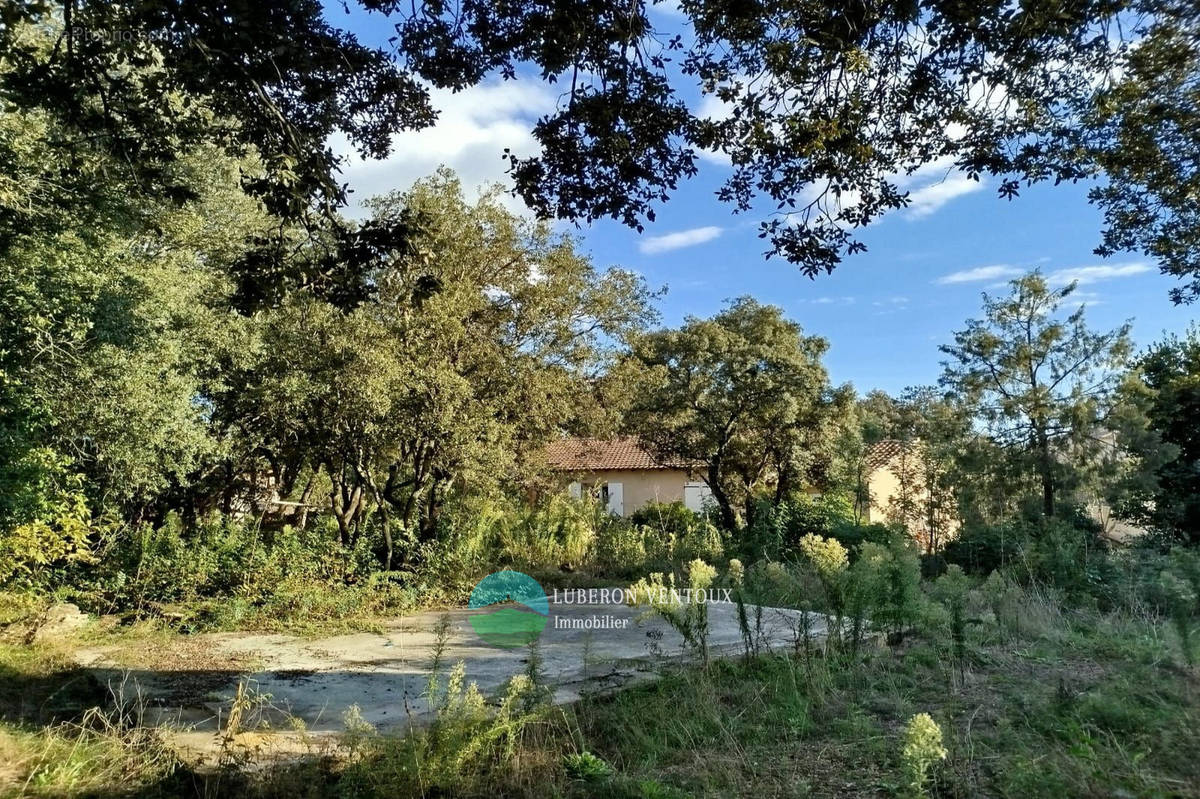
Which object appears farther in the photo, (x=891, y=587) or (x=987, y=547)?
(x=987, y=547)

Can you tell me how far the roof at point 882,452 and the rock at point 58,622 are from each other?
14317 millimetres

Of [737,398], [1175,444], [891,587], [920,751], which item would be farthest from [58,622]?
[1175,444]

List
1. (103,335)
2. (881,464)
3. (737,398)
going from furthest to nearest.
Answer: (881,464) < (737,398) < (103,335)

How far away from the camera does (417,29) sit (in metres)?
3.97

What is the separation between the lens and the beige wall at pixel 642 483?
22875 mm

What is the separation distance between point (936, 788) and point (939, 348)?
42.9ft

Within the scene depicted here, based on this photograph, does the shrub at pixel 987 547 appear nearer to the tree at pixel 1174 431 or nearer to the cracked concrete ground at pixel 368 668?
the tree at pixel 1174 431

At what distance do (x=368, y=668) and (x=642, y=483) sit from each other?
709 inches

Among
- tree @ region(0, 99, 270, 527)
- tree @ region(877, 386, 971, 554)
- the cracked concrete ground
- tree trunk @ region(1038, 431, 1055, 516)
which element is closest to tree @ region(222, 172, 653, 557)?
tree @ region(0, 99, 270, 527)

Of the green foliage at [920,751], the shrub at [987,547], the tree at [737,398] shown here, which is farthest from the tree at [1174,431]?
the green foliage at [920,751]

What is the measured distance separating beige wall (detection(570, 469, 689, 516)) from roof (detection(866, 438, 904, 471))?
7.10 metres

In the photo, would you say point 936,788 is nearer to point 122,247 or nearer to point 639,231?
point 639,231

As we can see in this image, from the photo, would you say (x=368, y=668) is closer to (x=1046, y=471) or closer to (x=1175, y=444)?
(x=1046, y=471)

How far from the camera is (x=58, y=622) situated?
6449 millimetres
